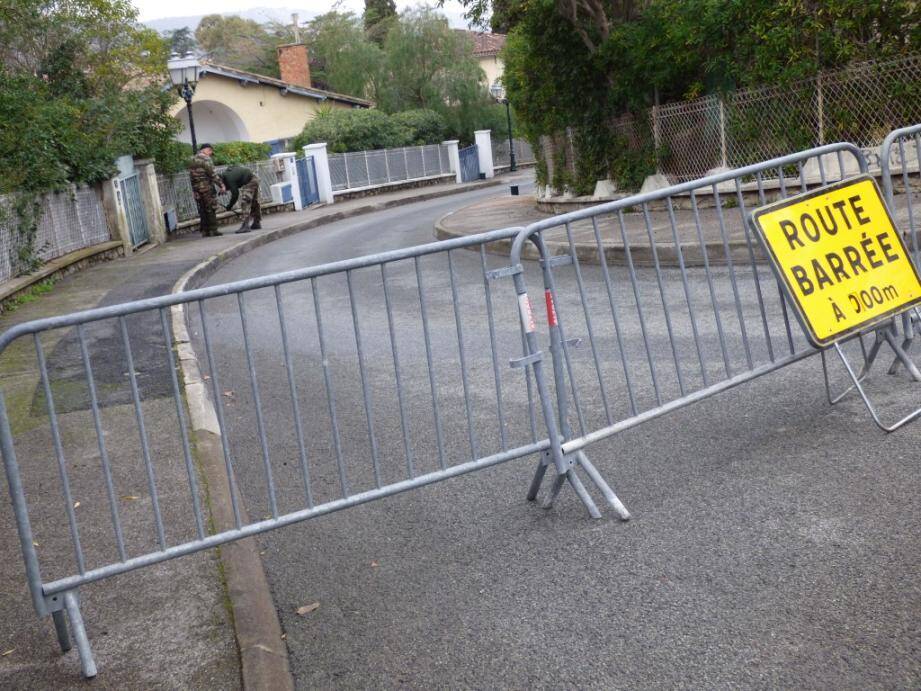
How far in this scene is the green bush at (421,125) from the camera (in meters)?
44.9

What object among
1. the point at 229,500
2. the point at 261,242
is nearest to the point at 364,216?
the point at 261,242

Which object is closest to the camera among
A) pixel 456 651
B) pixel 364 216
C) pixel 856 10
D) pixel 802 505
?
pixel 456 651

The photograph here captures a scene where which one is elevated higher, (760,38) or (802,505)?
(760,38)

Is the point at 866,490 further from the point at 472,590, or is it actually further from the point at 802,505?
the point at 472,590

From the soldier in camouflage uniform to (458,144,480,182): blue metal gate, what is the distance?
22.9 metres

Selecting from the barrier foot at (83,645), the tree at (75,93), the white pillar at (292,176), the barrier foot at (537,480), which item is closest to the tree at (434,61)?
the white pillar at (292,176)

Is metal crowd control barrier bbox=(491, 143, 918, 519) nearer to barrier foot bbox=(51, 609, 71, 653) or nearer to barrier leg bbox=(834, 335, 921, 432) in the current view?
barrier leg bbox=(834, 335, 921, 432)

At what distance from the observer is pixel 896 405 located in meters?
5.61

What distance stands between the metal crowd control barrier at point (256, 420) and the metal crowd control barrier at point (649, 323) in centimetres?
22

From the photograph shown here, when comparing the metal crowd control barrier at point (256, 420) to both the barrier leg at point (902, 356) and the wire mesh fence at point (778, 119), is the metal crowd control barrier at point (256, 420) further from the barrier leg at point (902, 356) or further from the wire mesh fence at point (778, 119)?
the wire mesh fence at point (778, 119)

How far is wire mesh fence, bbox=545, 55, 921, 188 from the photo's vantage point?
14.9 m

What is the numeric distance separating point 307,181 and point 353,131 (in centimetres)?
636

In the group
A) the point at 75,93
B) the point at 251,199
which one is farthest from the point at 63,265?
the point at 75,93

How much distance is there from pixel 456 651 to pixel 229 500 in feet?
6.90
